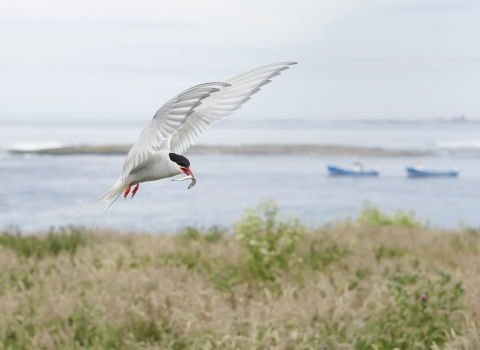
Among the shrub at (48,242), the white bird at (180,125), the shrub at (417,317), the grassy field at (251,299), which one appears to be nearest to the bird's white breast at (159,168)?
the white bird at (180,125)

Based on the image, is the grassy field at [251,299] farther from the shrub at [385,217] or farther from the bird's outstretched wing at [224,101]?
the shrub at [385,217]

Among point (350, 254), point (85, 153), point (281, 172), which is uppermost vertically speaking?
point (85, 153)

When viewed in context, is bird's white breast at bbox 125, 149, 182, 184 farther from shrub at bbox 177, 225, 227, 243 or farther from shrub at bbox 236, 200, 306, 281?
shrub at bbox 177, 225, 227, 243

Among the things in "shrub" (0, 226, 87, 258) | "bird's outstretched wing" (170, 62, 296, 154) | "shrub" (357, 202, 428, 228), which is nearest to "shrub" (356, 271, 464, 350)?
"bird's outstretched wing" (170, 62, 296, 154)

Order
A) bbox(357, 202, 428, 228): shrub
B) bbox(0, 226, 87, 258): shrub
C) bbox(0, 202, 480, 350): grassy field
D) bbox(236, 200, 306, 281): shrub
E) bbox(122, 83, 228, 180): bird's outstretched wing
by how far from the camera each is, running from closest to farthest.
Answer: bbox(122, 83, 228, 180): bird's outstretched wing < bbox(0, 202, 480, 350): grassy field < bbox(236, 200, 306, 281): shrub < bbox(0, 226, 87, 258): shrub < bbox(357, 202, 428, 228): shrub

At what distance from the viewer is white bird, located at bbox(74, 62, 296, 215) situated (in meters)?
0.49

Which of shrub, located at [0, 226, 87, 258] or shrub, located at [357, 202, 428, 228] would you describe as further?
shrub, located at [357, 202, 428, 228]

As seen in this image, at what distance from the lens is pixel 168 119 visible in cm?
48

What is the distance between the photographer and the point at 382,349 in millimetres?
4129

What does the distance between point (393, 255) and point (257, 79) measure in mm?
7339

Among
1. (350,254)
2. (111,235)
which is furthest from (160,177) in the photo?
(111,235)

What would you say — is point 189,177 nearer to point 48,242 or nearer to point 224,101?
point 224,101

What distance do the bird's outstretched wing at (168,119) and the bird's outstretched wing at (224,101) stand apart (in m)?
0.02

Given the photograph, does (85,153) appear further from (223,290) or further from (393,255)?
(393,255)
